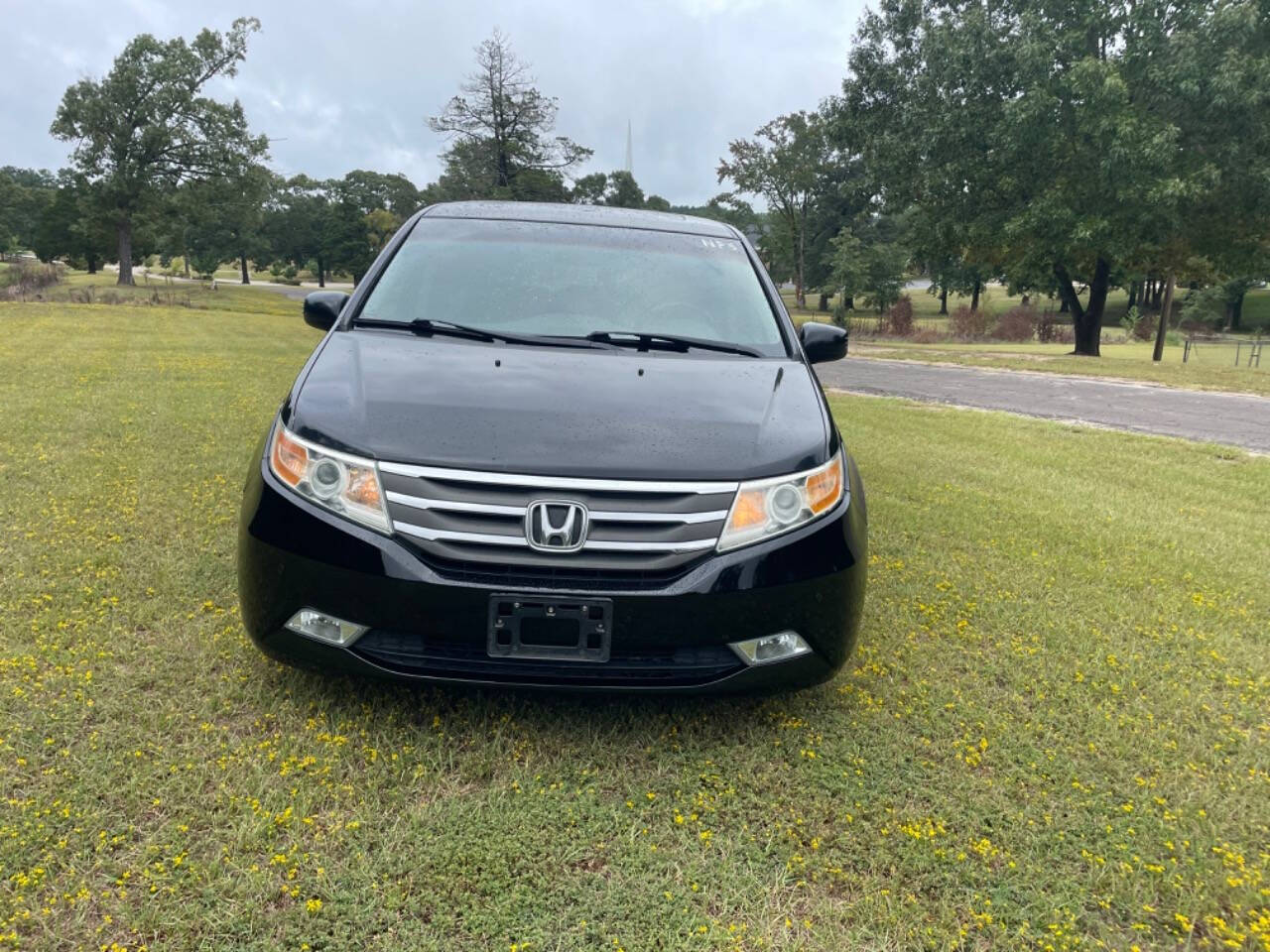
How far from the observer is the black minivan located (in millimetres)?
2082

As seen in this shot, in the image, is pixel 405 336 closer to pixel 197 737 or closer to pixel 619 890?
pixel 197 737

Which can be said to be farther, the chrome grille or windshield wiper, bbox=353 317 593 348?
windshield wiper, bbox=353 317 593 348

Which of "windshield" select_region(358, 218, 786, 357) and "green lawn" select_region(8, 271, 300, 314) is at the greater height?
"green lawn" select_region(8, 271, 300, 314)

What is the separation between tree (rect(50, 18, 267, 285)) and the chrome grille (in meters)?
45.3

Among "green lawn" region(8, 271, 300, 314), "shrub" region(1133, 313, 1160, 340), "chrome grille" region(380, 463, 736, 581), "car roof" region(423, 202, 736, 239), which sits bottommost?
"chrome grille" region(380, 463, 736, 581)

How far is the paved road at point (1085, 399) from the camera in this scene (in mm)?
9656

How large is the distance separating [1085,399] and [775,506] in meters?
12.2

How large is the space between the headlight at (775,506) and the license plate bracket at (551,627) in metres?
0.39

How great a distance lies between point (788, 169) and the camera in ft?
175

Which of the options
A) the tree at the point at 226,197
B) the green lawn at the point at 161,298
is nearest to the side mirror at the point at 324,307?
the green lawn at the point at 161,298

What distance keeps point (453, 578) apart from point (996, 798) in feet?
5.34

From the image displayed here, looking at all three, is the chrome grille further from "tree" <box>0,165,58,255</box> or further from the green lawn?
"tree" <box>0,165,58,255</box>

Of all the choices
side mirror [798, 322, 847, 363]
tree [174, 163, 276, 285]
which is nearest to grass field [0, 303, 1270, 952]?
side mirror [798, 322, 847, 363]

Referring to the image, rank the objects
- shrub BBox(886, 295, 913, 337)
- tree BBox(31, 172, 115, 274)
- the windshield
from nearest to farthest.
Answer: the windshield, shrub BBox(886, 295, 913, 337), tree BBox(31, 172, 115, 274)
